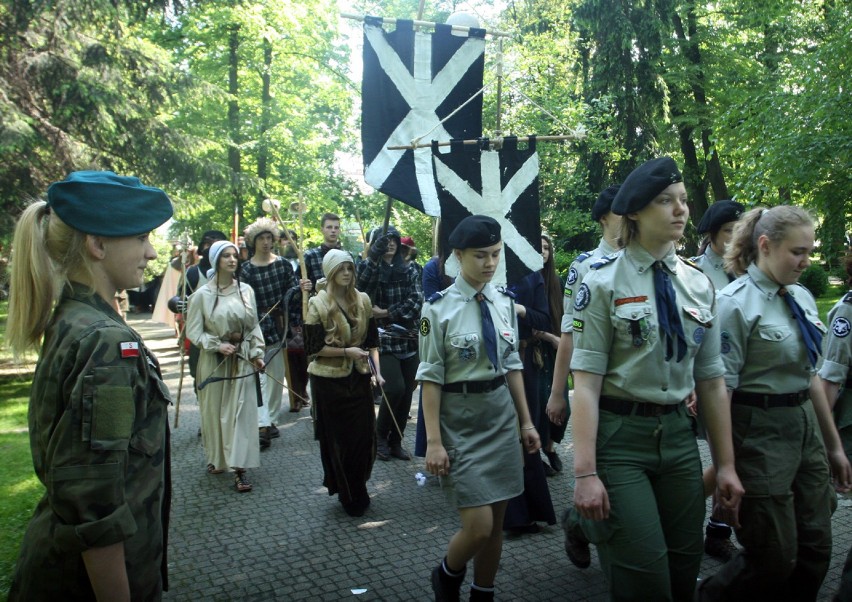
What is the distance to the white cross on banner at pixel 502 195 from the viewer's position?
17.3 feet

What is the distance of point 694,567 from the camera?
3.09 meters

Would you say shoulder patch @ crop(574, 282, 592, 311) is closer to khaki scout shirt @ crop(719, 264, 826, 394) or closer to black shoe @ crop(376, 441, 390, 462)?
khaki scout shirt @ crop(719, 264, 826, 394)

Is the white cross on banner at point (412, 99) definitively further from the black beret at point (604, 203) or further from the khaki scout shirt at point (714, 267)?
the khaki scout shirt at point (714, 267)

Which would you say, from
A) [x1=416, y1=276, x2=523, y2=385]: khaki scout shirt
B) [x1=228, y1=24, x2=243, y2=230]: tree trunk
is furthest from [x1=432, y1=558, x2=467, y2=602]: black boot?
[x1=228, y1=24, x2=243, y2=230]: tree trunk

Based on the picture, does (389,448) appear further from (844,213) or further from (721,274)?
(844,213)

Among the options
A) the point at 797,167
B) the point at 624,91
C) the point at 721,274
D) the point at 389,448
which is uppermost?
the point at 624,91

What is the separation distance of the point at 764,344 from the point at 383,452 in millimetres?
4672

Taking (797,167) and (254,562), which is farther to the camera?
(797,167)

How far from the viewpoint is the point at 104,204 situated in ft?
7.57

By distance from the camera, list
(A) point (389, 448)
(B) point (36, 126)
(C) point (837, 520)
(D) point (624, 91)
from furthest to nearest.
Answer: (D) point (624, 91) < (B) point (36, 126) < (A) point (389, 448) < (C) point (837, 520)

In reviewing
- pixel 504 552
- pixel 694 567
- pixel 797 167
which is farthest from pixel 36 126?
pixel 797 167

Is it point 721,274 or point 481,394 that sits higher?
point 721,274

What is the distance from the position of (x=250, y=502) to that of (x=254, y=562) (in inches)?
53.0

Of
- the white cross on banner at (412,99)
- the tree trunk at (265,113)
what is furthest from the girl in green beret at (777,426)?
the tree trunk at (265,113)
